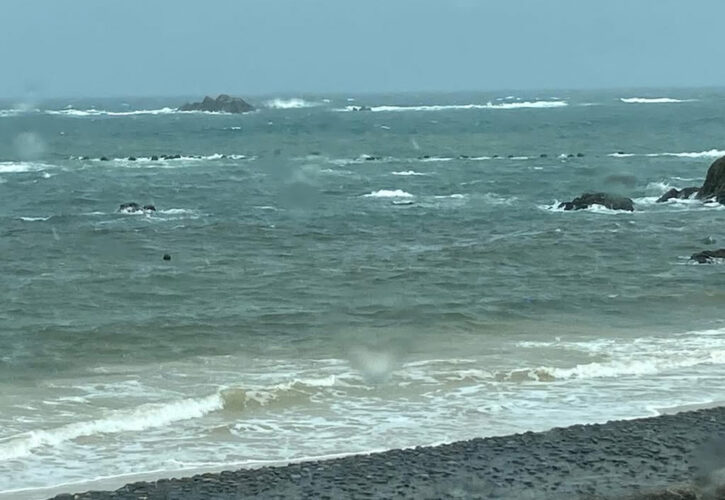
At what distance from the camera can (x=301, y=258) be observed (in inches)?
1261

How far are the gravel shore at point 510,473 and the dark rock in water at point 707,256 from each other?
17.4 m

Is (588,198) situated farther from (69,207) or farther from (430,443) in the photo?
(430,443)

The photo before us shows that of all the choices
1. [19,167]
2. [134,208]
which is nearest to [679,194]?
[134,208]

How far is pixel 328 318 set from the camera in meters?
24.0

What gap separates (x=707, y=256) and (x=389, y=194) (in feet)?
67.0

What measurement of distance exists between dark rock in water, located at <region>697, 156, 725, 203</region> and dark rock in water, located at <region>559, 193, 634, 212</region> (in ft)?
10.6

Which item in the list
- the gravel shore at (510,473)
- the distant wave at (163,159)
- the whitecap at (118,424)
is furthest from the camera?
the distant wave at (163,159)

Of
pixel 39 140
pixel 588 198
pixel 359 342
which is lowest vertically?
pixel 359 342

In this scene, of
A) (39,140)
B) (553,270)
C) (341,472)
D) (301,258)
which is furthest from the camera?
(39,140)

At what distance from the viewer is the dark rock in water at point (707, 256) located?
30859 millimetres

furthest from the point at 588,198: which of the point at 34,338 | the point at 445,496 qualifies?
the point at 445,496

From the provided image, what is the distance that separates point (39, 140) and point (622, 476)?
92.3m

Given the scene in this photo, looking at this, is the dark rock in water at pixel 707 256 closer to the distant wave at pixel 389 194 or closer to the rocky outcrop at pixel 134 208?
the distant wave at pixel 389 194

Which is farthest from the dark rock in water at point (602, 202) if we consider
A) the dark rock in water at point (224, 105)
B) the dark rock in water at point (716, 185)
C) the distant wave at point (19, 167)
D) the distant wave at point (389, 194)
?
the dark rock in water at point (224, 105)
